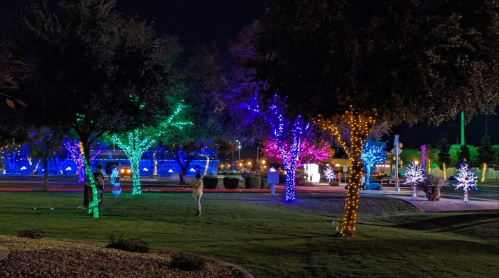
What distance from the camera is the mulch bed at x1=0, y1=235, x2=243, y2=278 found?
839cm

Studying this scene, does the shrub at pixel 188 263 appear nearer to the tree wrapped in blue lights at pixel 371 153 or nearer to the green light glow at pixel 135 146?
the green light glow at pixel 135 146

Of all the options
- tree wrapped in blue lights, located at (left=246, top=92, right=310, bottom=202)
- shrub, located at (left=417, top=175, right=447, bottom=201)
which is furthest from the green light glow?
shrub, located at (left=417, top=175, right=447, bottom=201)

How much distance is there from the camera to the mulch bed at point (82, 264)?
8391 millimetres

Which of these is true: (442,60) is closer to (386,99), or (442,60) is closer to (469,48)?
(469,48)

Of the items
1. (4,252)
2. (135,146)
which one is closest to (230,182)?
(135,146)

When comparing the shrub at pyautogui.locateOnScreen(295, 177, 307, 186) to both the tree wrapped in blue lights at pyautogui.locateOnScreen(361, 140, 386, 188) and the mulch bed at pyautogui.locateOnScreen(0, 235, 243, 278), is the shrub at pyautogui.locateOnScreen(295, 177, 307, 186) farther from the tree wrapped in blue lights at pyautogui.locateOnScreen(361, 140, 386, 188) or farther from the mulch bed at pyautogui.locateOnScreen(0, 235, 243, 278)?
the mulch bed at pyautogui.locateOnScreen(0, 235, 243, 278)

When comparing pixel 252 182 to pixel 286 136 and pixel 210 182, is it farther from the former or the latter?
pixel 286 136

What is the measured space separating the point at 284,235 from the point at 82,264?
10.1m

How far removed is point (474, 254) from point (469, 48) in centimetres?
567

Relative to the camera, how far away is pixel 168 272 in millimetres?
9633

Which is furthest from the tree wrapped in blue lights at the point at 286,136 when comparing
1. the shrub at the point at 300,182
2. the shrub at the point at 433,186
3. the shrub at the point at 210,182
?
the shrub at the point at 300,182

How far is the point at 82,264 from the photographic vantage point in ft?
30.0

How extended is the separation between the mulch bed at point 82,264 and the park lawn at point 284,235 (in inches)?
90.3

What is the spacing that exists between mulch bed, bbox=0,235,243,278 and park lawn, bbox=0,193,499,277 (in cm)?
229
